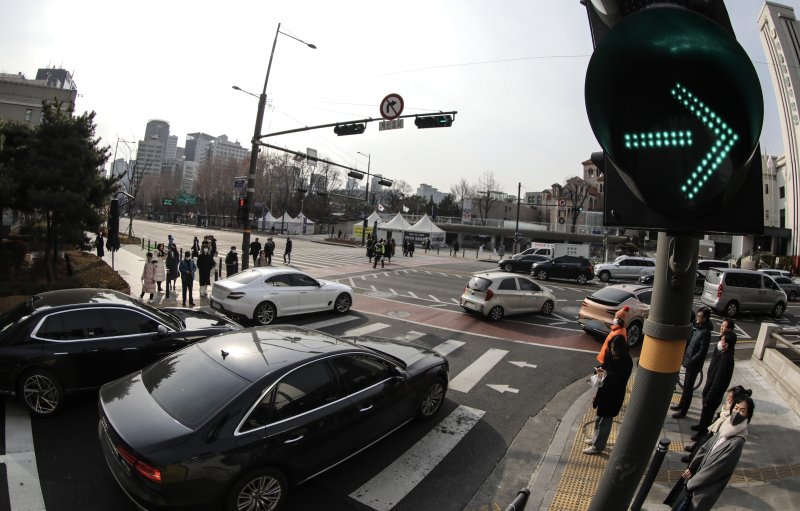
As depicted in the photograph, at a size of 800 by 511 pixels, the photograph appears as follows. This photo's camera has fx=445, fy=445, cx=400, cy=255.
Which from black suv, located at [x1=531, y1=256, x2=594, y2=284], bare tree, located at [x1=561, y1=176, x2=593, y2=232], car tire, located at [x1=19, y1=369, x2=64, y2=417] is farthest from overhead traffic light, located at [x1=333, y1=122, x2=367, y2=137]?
bare tree, located at [x1=561, y1=176, x2=593, y2=232]

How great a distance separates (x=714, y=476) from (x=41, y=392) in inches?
309

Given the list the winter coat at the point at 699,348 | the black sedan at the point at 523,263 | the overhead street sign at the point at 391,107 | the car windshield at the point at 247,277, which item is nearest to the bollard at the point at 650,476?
the winter coat at the point at 699,348

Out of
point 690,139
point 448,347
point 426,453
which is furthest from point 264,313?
point 690,139

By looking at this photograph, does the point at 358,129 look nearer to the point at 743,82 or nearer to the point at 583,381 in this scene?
the point at 583,381

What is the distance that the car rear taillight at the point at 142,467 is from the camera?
370cm

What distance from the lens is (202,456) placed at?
3846 millimetres

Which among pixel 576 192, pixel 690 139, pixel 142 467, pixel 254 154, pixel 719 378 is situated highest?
pixel 576 192

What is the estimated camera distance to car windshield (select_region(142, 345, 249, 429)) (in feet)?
13.6

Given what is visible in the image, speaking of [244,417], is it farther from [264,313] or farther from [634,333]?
[634,333]

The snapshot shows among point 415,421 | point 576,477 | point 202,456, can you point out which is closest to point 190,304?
point 415,421

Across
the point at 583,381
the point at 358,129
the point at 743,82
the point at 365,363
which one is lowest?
the point at 583,381

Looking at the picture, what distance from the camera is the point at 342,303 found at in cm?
1375

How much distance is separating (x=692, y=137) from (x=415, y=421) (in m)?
5.76

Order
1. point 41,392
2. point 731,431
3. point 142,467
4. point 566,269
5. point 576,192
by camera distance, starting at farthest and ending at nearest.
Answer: point 576,192 < point 566,269 < point 41,392 < point 731,431 < point 142,467
